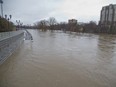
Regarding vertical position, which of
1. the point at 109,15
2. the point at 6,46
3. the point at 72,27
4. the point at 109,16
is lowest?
the point at 6,46

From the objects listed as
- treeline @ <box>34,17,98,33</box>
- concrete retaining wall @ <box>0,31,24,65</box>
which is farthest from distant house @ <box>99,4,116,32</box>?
concrete retaining wall @ <box>0,31,24,65</box>

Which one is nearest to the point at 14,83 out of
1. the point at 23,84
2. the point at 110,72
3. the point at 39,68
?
the point at 23,84

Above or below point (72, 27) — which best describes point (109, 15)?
above

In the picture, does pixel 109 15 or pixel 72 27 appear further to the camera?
pixel 72 27

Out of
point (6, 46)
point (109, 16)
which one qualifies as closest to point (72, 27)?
point (109, 16)

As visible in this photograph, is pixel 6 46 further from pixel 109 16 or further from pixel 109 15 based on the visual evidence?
pixel 109 15

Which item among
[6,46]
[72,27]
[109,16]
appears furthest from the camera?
[72,27]

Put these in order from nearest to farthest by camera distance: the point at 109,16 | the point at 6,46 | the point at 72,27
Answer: the point at 6,46
the point at 109,16
the point at 72,27

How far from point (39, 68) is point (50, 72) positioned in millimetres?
942

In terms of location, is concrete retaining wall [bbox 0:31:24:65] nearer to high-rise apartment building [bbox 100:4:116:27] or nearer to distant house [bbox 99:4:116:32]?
distant house [bbox 99:4:116:32]

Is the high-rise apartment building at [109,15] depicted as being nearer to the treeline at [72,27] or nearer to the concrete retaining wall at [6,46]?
the treeline at [72,27]

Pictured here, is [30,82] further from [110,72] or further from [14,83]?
[110,72]

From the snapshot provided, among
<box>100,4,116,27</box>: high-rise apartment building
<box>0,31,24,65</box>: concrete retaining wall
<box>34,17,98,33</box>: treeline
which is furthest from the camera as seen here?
<box>100,4,116,27</box>: high-rise apartment building

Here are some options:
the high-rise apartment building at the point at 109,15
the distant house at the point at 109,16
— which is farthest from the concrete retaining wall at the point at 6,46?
the high-rise apartment building at the point at 109,15
